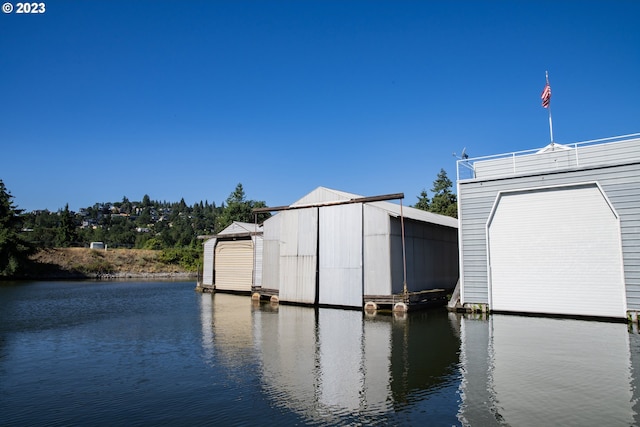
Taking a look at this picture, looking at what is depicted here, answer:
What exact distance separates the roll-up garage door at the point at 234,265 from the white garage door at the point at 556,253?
20.0m

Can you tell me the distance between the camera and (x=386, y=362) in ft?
38.2

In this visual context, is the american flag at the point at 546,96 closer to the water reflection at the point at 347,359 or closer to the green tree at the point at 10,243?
the water reflection at the point at 347,359

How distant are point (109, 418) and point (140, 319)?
13.9m

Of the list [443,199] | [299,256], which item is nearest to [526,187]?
[299,256]

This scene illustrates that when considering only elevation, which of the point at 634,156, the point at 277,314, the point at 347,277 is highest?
the point at 634,156

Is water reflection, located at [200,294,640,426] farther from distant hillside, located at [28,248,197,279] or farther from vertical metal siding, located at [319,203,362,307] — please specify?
distant hillside, located at [28,248,197,279]

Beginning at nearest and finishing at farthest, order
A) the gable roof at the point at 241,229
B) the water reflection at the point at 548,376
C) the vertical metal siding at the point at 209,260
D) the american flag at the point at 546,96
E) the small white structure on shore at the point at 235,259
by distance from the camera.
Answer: the water reflection at the point at 548,376 < the american flag at the point at 546,96 < the small white structure on shore at the point at 235,259 < the gable roof at the point at 241,229 < the vertical metal siding at the point at 209,260

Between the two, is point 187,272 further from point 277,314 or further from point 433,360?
point 433,360

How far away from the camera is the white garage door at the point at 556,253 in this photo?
18.1 meters

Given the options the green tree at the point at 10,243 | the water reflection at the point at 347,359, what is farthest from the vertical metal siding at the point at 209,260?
the green tree at the point at 10,243

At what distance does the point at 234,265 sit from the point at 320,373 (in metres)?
26.3

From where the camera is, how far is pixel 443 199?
64750 millimetres

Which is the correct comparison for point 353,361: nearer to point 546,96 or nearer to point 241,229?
point 546,96

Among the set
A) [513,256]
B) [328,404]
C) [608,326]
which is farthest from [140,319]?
[608,326]
